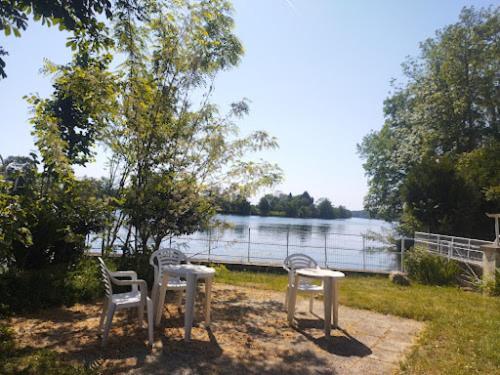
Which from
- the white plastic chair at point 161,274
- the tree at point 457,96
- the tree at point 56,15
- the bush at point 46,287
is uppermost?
the tree at point 457,96

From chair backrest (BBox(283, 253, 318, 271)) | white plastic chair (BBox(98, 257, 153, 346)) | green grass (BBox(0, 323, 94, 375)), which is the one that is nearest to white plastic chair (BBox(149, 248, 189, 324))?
white plastic chair (BBox(98, 257, 153, 346))

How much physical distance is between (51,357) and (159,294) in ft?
4.46

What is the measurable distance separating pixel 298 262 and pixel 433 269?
565 centimetres

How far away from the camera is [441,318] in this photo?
5207mm

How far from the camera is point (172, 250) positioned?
5.25m

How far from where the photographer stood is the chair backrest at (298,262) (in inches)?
215

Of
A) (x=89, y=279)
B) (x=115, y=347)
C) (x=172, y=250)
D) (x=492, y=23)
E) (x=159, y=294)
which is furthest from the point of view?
(x=492, y=23)

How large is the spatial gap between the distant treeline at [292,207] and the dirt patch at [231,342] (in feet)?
8.12

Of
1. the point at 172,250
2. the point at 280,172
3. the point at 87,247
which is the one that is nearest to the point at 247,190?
the point at 280,172

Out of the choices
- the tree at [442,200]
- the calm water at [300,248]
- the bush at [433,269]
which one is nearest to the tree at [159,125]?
A: the calm water at [300,248]

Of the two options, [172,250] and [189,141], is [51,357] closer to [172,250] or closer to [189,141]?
[172,250]

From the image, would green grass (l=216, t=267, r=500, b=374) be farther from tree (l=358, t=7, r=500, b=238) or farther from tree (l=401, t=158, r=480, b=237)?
tree (l=358, t=7, r=500, b=238)

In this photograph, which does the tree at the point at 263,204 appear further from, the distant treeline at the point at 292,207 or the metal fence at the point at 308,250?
the metal fence at the point at 308,250

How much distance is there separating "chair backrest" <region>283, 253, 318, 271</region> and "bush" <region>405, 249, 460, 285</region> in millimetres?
5340
